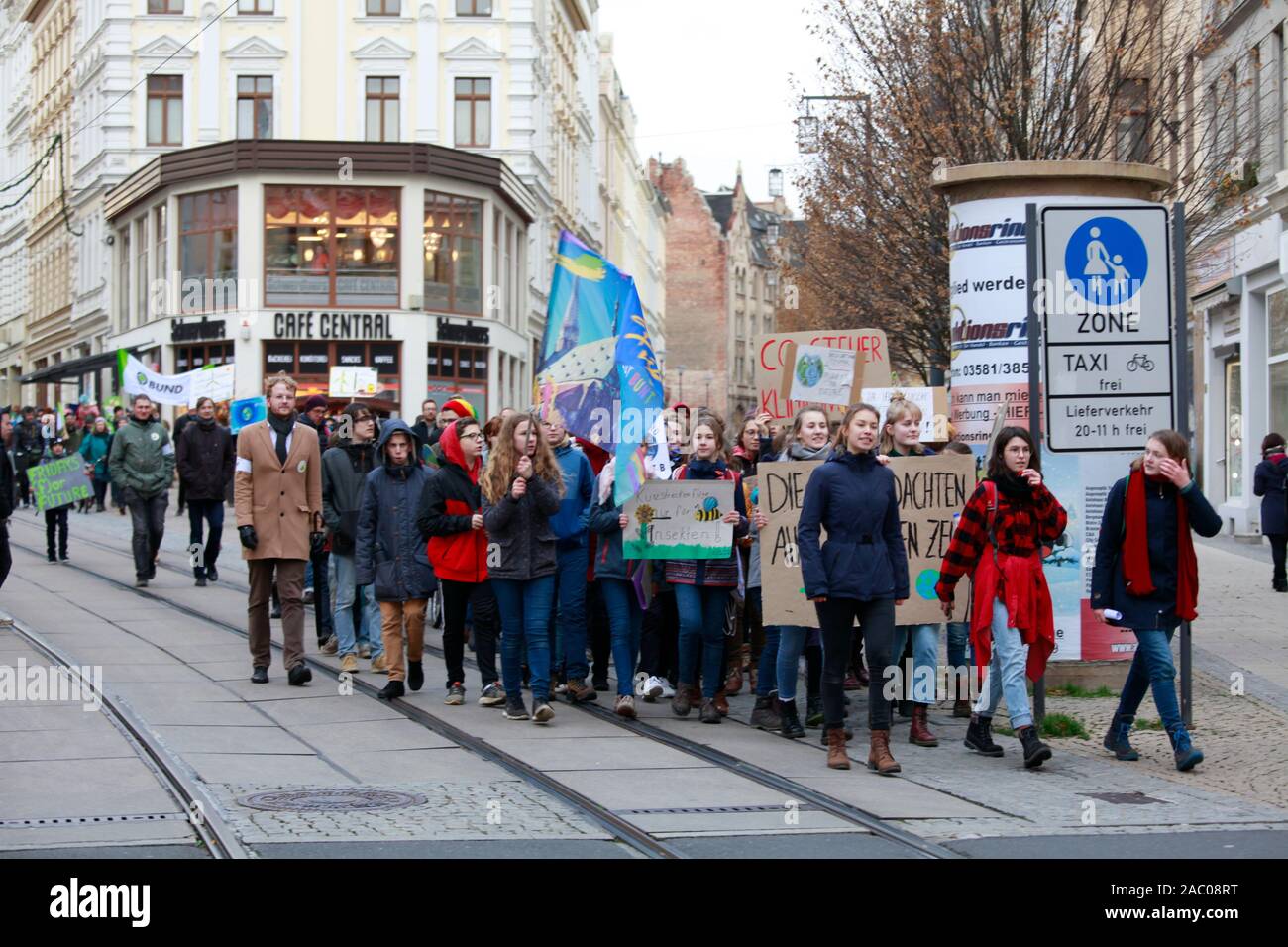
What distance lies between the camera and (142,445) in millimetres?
18812

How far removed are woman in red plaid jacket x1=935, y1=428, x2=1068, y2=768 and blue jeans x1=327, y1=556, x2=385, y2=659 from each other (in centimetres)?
451

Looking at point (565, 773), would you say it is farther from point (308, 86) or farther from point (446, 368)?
point (308, 86)

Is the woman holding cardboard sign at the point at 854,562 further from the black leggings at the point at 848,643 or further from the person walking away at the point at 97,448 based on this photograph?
the person walking away at the point at 97,448

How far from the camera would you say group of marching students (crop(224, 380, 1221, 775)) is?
963cm

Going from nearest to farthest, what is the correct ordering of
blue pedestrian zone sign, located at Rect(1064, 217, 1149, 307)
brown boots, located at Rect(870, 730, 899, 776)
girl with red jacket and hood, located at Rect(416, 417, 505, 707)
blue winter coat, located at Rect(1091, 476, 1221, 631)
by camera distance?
brown boots, located at Rect(870, 730, 899, 776)
blue winter coat, located at Rect(1091, 476, 1221, 631)
girl with red jacket and hood, located at Rect(416, 417, 505, 707)
blue pedestrian zone sign, located at Rect(1064, 217, 1149, 307)

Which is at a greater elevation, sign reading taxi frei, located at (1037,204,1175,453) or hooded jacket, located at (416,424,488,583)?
sign reading taxi frei, located at (1037,204,1175,453)

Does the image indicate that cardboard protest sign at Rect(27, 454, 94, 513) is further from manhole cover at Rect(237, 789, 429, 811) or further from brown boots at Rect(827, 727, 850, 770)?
brown boots at Rect(827, 727, 850, 770)

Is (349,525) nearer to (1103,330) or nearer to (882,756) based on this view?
(882,756)

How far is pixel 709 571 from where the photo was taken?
11016mm

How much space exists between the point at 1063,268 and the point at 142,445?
425 inches

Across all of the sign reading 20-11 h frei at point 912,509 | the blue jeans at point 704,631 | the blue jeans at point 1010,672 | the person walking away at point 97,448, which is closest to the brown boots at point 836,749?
the blue jeans at point 1010,672

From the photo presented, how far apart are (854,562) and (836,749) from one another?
101 cm

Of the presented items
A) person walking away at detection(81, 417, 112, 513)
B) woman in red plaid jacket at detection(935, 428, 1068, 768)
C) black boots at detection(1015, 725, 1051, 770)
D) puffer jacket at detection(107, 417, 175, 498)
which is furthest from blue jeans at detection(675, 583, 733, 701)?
person walking away at detection(81, 417, 112, 513)
